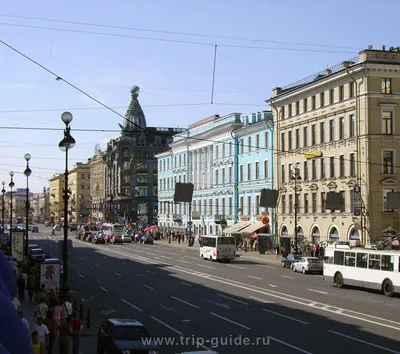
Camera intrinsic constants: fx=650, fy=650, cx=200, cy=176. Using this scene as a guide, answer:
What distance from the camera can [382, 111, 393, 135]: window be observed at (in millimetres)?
54062

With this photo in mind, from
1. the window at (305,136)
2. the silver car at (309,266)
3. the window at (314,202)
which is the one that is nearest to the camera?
the silver car at (309,266)

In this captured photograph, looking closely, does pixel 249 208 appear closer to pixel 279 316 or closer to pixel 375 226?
pixel 375 226

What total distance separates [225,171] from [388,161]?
3083 cm

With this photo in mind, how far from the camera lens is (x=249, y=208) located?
75.4 metres

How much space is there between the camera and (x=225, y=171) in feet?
270

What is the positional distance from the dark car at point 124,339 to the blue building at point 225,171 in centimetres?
4546

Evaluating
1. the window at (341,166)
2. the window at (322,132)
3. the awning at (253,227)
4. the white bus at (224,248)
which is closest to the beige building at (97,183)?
the awning at (253,227)

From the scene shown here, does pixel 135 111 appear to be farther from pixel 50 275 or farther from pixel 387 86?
pixel 50 275

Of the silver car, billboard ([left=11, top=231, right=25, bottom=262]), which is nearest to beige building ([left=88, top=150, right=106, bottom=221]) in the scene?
the silver car

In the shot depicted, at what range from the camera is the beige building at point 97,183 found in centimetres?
16925

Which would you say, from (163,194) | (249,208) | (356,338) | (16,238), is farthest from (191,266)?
(163,194)

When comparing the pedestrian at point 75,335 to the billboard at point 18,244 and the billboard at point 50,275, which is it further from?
the billboard at point 18,244

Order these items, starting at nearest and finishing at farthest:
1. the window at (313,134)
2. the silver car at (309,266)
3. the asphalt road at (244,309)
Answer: the asphalt road at (244,309), the silver car at (309,266), the window at (313,134)

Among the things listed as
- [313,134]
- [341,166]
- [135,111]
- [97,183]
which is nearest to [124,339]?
[341,166]
